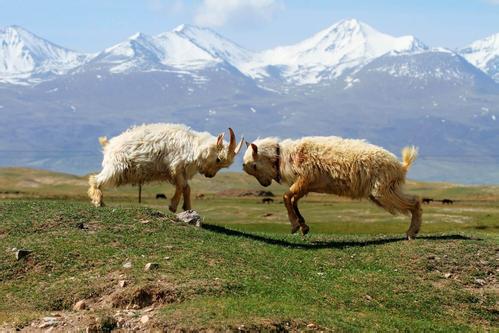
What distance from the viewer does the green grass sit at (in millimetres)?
18438

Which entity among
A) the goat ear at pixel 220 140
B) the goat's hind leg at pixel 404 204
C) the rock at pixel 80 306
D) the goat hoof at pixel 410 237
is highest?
the goat ear at pixel 220 140

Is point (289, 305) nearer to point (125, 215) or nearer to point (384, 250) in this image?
point (384, 250)

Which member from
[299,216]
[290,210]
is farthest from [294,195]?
[299,216]

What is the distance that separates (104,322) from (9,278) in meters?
4.76

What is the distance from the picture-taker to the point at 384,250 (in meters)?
24.5

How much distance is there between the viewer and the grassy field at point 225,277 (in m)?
18.0

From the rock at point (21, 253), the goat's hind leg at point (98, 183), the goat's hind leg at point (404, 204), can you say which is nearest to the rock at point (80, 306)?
the rock at point (21, 253)

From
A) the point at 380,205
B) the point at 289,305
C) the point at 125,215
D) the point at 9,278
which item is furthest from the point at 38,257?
the point at 380,205

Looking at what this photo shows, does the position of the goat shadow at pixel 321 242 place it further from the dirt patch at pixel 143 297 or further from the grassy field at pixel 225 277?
the dirt patch at pixel 143 297

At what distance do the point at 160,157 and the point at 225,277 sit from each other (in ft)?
26.1

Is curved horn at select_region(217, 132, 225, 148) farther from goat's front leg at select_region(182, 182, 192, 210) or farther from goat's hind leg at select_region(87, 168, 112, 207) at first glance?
goat's hind leg at select_region(87, 168, 112, 207)

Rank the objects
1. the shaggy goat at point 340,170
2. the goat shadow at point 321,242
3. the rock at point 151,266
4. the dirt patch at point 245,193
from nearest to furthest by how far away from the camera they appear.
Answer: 1. the rock at point 151,266
2. the goat shadow at point 321,242
3. the shaggy goat at point 340,170
4. the dirt patch at point 245,193

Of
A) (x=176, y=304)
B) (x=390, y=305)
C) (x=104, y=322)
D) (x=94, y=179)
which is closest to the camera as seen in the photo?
(x=104, y=322)

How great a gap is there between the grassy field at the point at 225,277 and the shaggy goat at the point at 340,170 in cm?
132
